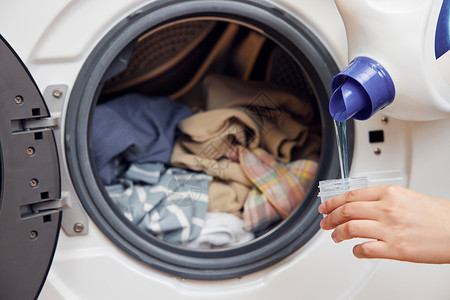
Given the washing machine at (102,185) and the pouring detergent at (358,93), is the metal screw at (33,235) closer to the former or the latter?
the washing machine at (102,185)

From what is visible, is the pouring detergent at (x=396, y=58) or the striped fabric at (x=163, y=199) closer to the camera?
the pouring detergent at (x=396, y=58)

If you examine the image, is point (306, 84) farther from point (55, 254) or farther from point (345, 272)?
point (55, 254)

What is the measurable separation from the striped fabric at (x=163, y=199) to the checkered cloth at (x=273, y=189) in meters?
0.09

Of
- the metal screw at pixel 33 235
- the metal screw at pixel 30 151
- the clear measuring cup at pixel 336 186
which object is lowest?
the metal screw at pixel 33 235

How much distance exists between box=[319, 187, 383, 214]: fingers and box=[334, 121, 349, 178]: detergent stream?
0.43ft

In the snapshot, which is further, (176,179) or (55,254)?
(176,179)

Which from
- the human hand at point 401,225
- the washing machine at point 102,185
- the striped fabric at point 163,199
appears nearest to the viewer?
the human hand at point 401,225

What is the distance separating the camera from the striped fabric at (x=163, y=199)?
35.9 inches

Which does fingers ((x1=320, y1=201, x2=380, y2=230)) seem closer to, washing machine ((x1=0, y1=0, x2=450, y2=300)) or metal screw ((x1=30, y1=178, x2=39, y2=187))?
washing machine ((x1=0, y1=0, x2=450, y2=300))

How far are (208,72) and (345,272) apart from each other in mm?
615

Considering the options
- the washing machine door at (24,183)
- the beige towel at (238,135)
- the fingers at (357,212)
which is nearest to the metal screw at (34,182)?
the washing machine door at (24,183)

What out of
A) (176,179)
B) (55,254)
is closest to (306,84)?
(176,179)

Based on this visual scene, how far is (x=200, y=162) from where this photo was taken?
3.34 ft

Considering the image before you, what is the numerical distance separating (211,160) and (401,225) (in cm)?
49
